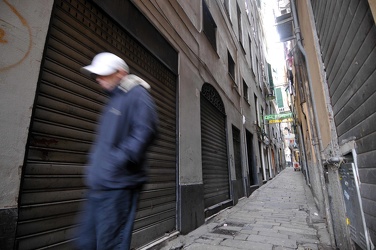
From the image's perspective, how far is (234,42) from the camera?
1073cm

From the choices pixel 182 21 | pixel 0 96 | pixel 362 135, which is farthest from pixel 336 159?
pixel 182 21

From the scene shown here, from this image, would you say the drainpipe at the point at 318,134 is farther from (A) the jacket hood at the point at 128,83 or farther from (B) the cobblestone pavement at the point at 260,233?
(A) the jacket hood at the point at 128,83

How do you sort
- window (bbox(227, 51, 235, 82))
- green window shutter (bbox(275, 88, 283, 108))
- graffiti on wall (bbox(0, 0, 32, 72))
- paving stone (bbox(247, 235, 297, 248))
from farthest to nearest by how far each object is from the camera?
green window shutter (bbox(275, 88, 283, 108)) < window (bbox(227, 51, 235, 82)) < paving stone (bbox(247, 235, 297, 248)) < graffiti on wall (bbox(0, 0, 32, 72))

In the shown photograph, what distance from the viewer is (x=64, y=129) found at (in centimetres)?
230

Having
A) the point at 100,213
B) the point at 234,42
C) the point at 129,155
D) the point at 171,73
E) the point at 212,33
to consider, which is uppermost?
the point at 234,42

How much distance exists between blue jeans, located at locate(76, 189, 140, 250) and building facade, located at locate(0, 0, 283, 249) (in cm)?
75

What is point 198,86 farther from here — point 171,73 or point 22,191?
point 22,191

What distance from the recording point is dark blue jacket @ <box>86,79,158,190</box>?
4.61 ft

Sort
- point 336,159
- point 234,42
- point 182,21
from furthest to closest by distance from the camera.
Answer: point 234,42
point 182,21
point 336,159

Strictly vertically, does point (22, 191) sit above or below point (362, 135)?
below

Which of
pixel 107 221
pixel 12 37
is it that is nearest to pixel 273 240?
pixel 107 221

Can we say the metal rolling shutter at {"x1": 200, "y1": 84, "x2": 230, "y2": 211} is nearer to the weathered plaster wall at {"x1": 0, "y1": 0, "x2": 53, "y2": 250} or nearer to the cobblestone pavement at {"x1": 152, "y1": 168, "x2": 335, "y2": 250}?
the cobblestone pavement at {"x1": 152, "y1": 168, "x2": 335, "y2": 250}

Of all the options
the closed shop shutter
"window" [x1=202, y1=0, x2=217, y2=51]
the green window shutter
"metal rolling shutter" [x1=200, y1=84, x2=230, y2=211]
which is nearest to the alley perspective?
"metal rolling shutter" [x1=200, y1=84, x2=230, y2=211]

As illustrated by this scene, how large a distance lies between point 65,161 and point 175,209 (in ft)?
8.41
